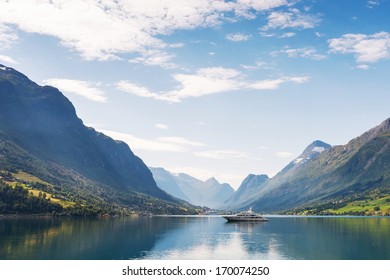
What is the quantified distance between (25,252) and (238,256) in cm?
5786

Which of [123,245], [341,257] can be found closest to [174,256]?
[123,245]

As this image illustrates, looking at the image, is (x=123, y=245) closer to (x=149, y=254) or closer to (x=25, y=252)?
(x=149, y=254)

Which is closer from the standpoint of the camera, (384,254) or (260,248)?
(384,254)
